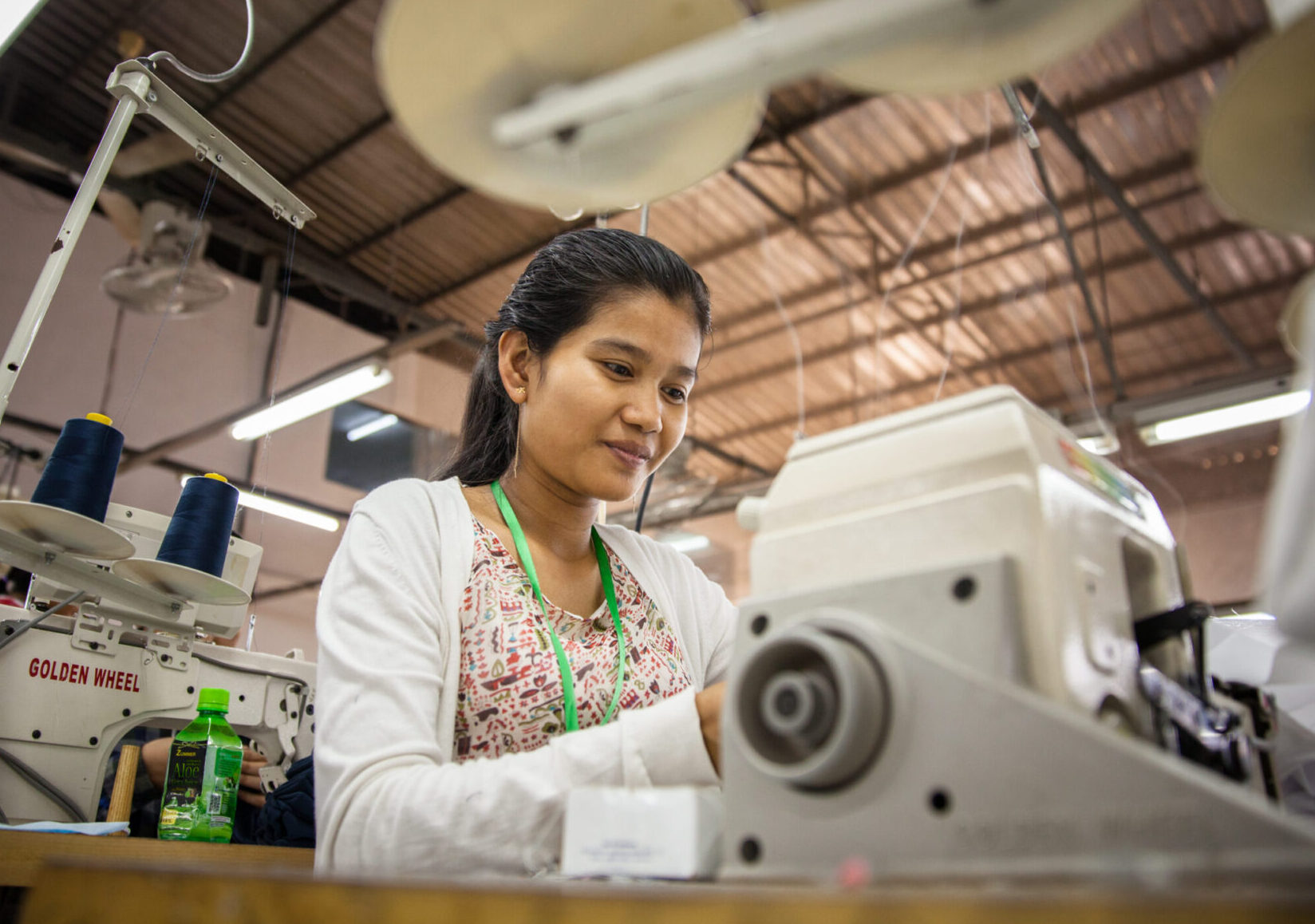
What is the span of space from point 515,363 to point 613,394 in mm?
241

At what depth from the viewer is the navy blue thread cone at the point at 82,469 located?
1.91m

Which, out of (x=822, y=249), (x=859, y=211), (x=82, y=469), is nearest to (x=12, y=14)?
(x=82, y=469)

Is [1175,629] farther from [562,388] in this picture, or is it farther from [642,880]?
[562,388]

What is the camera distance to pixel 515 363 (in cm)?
144

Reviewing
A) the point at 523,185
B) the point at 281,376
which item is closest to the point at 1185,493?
the point at 281,376

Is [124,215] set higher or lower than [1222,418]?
higher

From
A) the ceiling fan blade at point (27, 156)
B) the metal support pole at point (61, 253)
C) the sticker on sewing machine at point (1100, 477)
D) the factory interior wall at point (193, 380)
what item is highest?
the ceiling fan blade at point (27, 156)

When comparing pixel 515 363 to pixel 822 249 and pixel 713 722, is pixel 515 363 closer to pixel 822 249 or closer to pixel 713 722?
pixel 713 722

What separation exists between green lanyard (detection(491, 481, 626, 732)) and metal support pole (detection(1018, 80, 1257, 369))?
4298 millimetres

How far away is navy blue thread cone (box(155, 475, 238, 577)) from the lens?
2.08 m

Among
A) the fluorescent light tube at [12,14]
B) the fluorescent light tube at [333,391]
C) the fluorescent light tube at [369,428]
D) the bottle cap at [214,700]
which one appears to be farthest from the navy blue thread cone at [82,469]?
the fluorescent light tube at [369,428]

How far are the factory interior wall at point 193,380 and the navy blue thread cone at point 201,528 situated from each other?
142 inches

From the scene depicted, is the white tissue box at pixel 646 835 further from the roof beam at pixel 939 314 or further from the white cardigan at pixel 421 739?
the roof beam at pixel 939 314

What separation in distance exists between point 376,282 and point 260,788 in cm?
666
